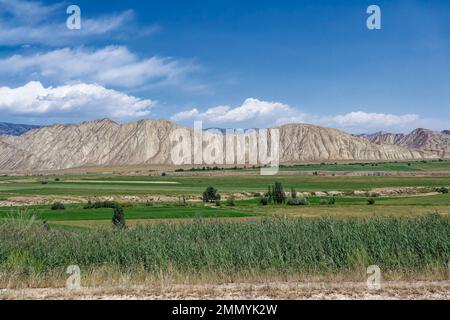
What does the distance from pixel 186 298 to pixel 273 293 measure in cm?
177

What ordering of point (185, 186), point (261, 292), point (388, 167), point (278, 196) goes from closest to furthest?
point (261, 292), point (278, 196), point (185, 186), point (388, 167)

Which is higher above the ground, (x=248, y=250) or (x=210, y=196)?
(x=248, y=250)

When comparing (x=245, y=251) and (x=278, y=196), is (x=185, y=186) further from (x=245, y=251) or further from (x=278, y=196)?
(x=245, y=251)

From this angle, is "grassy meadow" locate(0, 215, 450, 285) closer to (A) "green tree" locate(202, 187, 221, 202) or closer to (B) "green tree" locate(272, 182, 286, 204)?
(B) "green tree" locate(272, 182, 286, 204)

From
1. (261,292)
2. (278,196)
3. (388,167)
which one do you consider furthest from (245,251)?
(388,167)

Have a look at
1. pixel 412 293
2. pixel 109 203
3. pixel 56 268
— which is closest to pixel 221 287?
pixel 412 293

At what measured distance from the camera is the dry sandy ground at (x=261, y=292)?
9.55 m

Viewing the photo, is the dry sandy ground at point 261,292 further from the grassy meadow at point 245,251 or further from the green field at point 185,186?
the green field at point 185,186

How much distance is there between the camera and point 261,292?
9.96 m

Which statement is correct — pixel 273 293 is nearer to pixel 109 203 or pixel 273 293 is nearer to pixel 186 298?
pixel 186 298

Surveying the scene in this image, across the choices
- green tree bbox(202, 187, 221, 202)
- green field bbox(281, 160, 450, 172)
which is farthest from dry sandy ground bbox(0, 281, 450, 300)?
green field bbox(281, 160, 450, 172)

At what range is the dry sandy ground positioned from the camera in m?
9.55

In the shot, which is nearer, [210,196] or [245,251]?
[245,251]

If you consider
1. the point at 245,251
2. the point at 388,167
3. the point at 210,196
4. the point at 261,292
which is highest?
the point at 245,251
